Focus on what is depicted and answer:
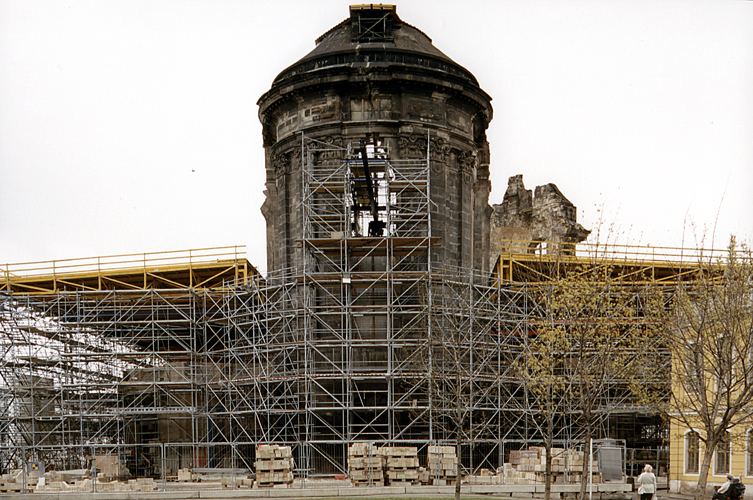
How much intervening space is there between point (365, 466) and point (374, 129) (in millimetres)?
14140

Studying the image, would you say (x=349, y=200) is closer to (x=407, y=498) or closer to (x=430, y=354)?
(x=430, y=354)

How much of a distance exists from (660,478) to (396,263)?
1486cm

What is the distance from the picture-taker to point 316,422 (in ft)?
111

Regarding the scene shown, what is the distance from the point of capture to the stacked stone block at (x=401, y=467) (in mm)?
28812

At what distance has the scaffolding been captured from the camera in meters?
32.6

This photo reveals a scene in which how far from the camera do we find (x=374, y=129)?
35.9m

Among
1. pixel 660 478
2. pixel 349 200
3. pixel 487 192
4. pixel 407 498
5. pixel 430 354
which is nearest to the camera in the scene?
pixel 407 498

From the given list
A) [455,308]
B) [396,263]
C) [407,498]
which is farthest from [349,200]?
[407,498]

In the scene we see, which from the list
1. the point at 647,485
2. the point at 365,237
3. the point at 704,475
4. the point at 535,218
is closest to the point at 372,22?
the point at 365,237

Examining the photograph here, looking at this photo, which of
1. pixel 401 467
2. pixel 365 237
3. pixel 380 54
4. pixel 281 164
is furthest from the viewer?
pixel 281 164

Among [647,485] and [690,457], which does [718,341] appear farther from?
[690,457]

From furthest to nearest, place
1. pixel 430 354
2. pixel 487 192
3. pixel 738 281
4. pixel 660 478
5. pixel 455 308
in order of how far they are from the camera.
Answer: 1. pixel 487 192
2. pixel 660 478
3. pixel 455 308
4. pixel 430 354
5. pixel 738 281

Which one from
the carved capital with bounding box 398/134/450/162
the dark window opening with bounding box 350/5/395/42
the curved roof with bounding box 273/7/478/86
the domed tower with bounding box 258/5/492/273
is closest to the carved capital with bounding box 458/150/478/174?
the domed tower with bounding box 258/5/492/273

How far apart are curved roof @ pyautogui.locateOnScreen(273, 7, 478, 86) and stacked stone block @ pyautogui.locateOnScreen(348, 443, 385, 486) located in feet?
51.6
